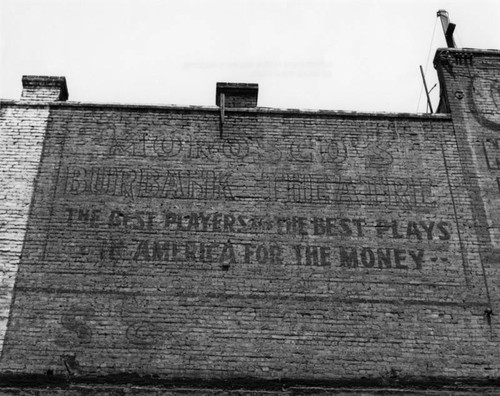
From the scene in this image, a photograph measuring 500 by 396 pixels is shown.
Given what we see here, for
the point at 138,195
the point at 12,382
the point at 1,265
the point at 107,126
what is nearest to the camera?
the point at 12,382

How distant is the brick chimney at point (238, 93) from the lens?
11.6 metres

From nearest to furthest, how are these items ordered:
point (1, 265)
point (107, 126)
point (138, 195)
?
point (1, 265)
point (138, 195)
point (107, 126)

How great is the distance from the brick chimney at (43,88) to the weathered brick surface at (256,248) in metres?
0.34

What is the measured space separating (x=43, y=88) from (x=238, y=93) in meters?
3.56

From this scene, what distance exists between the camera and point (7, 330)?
9.09 meters

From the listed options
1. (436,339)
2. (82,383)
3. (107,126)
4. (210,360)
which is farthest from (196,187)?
(436,339)

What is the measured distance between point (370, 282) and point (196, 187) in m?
3.20

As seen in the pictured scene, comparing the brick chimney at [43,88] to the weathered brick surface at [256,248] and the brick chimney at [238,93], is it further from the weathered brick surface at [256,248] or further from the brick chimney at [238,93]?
the brick chimney at [238,93]

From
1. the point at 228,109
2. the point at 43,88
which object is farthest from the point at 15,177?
the point at 228,109

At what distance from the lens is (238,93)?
38.3 feet

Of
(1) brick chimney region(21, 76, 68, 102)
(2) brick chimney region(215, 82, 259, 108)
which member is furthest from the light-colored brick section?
(2) brick chimney region(215, 82, 259, 108)

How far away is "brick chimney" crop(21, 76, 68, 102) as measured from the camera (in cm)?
1139

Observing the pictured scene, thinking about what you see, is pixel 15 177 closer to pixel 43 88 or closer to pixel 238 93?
pixel 43 88

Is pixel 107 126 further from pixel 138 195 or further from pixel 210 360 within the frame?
pixel 210 360
